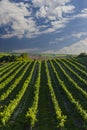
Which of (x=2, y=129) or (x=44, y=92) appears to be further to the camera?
(x=44, y=92)

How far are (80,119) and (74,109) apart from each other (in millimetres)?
3785

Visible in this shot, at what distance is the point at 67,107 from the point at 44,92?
34.3 feet

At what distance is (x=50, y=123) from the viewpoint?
105 ft

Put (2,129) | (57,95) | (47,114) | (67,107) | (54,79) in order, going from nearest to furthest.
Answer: (2,129) → (47,114) → (67,107) → (57,95) → (54,79)

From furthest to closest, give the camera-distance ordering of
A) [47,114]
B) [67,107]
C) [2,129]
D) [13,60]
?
1. [13,60]
2. [67,107]
3. [47,114]
4. [2,129]

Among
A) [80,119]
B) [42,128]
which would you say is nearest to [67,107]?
[80,119]

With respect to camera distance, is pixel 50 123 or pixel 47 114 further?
pixel 47 114

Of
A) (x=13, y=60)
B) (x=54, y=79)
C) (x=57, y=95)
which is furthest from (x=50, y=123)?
(x=13, y=60)

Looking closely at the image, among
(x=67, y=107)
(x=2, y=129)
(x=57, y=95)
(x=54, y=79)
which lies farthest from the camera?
(x=54, y=79)

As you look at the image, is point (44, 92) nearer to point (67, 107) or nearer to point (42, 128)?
point (67, 107)

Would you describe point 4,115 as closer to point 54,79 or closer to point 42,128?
point 42,128

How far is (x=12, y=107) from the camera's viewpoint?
3556 cm

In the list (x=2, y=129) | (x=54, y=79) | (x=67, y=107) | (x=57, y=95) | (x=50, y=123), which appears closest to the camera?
(x=2, y=129)

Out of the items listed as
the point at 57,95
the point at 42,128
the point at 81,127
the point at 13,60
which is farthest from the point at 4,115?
the point at 13,60
